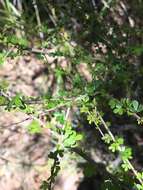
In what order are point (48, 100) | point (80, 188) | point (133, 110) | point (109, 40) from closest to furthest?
1. point (133, 110)
2. point (48, 100)
3. point (109, 40)
4. point (80, 188)

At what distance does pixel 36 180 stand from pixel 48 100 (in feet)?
4.38

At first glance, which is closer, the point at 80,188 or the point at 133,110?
the point at 133,110

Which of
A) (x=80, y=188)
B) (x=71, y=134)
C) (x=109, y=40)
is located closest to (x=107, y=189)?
(x=71, y=134)

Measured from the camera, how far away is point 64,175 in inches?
104

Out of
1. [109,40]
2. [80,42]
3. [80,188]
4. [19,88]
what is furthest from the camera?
[19,88]

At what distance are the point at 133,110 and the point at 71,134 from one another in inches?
8.4

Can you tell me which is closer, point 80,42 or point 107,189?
point 107,189

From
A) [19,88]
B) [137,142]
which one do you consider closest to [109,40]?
[137,142]

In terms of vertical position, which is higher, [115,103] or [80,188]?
[115,103]

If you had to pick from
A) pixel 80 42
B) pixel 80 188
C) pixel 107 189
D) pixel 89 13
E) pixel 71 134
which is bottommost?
pixel 80 188

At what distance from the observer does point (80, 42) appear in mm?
2252

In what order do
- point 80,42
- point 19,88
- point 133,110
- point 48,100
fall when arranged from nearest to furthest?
1. point 133,110
2. point 48,100
3. point 80,42
4. point 19,88

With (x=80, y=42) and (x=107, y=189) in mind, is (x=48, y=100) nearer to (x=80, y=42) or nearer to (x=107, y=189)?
(x=107, y=189)

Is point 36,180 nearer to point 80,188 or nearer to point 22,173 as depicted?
point 22,173
